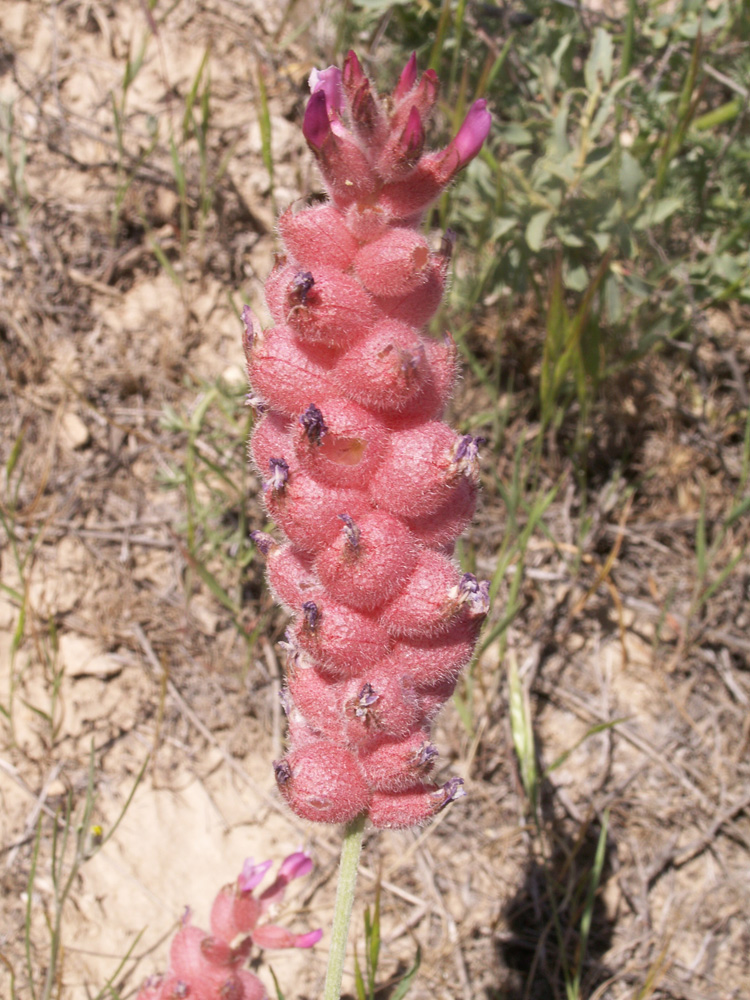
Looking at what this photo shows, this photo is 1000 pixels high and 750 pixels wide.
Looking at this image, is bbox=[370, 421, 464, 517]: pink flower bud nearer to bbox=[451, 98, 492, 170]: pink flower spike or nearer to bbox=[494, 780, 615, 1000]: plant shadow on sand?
bbox=[451, 98, 492, 170]: pink flower spike

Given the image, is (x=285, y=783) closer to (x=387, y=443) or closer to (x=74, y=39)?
(x=387, y=443)

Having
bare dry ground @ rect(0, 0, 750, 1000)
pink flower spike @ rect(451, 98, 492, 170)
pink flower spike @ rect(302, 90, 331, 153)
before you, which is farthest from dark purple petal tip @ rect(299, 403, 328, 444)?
bare dry ground @ rect(0, 0, 750, 1000)

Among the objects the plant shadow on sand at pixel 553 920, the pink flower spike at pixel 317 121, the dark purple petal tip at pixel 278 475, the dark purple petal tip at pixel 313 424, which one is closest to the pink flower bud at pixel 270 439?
the dark purple petal tip at pixel 278 475

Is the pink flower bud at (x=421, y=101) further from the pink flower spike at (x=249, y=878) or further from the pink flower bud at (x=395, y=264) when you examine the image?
the pink flower spike at (x=249, y=878)

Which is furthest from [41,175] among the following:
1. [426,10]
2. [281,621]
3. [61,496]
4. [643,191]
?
[643,191]

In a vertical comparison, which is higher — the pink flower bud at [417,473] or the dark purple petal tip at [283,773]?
the pink flower bud at [417,473]

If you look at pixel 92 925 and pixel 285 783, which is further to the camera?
pixel 92 925

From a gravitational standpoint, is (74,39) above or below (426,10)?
above

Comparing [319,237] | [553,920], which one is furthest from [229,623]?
[319,237]
